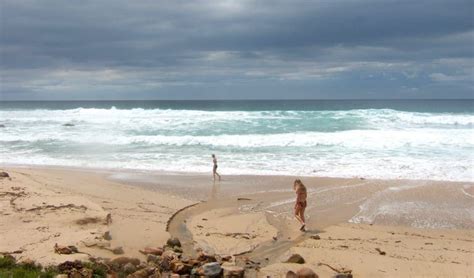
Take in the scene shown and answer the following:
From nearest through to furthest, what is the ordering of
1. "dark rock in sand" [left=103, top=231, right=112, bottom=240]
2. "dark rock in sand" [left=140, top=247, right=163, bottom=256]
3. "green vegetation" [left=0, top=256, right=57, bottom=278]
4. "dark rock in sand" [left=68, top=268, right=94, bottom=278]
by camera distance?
"green vegetation" [left=0, top=256, right=57, bottom=278]
"dark rock in sand" [left=68, top=268, right=94, bottom=278]
"dark rock in sand" [left=140, top=247, right=163, bottom=256]
"dark rock in sand" [left=103, top=231, right=112, bottom=240]

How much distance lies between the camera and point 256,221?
1051 centimetres

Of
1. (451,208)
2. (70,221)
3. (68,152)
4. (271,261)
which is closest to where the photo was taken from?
(271,261)

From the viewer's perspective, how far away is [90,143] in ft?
87.5

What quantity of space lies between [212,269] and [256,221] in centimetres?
395

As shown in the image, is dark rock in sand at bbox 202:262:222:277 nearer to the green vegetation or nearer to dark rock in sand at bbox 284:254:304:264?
dark rock in sand at bbox 284:254:304:264

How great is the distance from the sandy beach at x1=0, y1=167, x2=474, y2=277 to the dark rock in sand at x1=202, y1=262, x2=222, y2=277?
2.13 ft

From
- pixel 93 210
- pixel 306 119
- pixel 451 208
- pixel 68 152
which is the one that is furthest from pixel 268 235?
pixel 306 119

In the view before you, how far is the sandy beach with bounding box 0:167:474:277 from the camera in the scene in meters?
7.79

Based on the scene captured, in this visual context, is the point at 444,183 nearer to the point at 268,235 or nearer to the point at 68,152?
the point at 268,235

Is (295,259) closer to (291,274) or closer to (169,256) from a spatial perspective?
(291,274)

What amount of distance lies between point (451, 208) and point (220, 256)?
22.8ft

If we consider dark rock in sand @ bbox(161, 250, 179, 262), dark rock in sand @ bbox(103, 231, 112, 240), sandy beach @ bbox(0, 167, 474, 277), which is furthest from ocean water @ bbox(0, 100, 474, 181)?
dark rock in sand @ bbox(161, 250, 179, 262)

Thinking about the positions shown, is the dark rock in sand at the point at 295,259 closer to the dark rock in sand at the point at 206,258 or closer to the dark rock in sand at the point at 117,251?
the dark rock in sand at the point at 206,258

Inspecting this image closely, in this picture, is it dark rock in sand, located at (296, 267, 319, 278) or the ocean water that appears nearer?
dark rock in sand, located at (296, 267, 319, 278)
